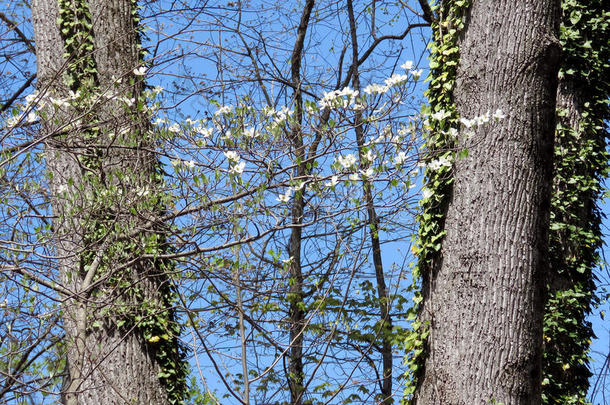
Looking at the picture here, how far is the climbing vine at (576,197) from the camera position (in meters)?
6.42

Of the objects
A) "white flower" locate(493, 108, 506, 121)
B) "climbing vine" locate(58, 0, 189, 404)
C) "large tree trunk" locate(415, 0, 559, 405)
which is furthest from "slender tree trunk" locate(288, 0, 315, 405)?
"white flower" locate(493, 108, 506, 121)

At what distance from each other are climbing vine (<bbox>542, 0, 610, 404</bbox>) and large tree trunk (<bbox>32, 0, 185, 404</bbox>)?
11.8ft

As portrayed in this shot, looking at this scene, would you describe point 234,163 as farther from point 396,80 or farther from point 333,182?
point 396,80

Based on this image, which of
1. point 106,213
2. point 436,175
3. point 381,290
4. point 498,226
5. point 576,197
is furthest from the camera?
point 381,290

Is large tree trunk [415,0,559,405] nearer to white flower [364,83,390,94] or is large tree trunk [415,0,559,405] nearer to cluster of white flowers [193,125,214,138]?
white flower [364,83,390,94]

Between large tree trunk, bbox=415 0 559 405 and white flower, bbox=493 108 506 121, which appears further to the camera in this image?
large tree trunk, bbox=415 0 559 405

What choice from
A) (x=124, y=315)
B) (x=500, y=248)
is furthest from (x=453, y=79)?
(x=124, y=315)

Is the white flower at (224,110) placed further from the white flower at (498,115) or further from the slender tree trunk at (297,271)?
the slender tree trunk at (297,271)

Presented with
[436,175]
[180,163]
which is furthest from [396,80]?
[180,163]

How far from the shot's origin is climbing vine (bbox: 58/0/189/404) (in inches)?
198

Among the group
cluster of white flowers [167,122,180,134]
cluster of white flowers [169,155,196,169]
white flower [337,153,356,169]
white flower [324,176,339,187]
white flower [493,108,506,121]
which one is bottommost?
white flower [324,176,339,187]

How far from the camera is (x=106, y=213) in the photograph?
5121mm

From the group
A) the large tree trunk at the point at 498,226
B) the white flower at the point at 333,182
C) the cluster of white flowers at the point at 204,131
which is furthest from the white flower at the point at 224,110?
the large tree trunk at the point at 498,226

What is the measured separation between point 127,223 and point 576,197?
432 centimetres
